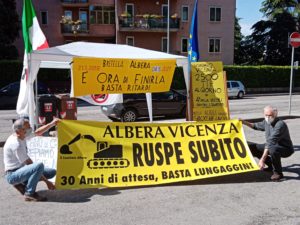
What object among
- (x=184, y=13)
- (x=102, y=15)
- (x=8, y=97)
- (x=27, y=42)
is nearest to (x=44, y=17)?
(x=102, y=15)

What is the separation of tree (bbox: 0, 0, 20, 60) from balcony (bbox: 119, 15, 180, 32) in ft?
34.3

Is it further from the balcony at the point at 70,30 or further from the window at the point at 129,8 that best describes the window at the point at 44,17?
the window at the point at 129,8

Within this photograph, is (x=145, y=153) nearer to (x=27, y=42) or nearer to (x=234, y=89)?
(x=27, y=42)

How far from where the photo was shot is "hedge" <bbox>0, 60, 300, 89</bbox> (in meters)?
30.8

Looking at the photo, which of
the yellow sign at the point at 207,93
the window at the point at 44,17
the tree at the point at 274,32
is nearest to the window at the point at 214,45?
the tree at the point at 274,32

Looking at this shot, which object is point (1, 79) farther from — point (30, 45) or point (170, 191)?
point (170, 191)

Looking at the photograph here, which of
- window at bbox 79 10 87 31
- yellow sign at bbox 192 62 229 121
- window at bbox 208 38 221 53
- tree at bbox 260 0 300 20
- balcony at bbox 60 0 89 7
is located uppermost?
tree at bbox 260 0 300 20

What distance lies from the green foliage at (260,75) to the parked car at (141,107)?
71.2ft

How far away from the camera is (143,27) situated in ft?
134

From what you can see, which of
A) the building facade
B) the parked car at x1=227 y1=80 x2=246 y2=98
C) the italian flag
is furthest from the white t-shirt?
the building facade

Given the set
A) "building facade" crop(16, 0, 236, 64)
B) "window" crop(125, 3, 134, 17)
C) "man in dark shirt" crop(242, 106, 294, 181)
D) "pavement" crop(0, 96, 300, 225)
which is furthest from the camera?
"window" crop(125, 3, 134, 17)

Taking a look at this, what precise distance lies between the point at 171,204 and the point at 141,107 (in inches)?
439

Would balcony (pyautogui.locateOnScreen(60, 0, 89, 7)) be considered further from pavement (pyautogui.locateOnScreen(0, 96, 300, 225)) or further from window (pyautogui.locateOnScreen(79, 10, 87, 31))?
pavement (pyautogui.locateOnScreen(0, 96, 300, 225))

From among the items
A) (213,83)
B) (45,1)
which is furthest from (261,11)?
(213,83)
